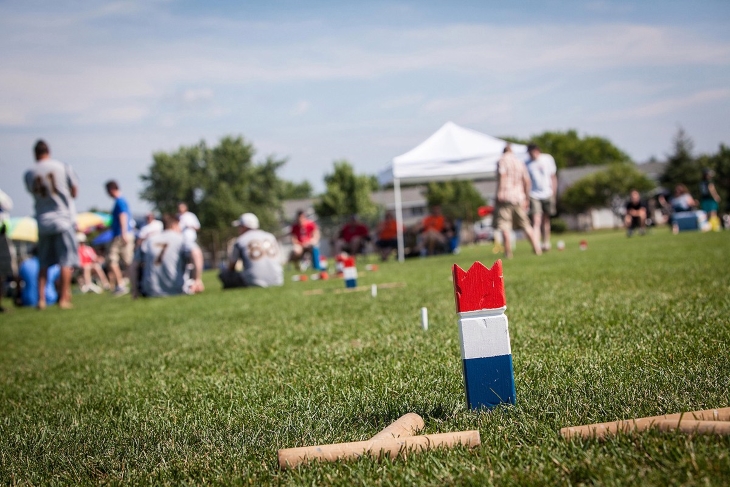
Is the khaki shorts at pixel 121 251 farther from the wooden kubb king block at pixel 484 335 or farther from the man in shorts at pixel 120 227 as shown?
the wooden kubb king block at pixel 484 335

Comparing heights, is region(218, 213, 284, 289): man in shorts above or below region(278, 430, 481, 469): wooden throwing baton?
above

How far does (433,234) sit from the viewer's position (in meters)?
22.2

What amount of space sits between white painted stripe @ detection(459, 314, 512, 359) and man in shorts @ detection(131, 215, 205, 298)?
10363 mm

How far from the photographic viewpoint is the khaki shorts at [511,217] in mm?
14008

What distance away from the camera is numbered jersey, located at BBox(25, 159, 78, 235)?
10.9 meters

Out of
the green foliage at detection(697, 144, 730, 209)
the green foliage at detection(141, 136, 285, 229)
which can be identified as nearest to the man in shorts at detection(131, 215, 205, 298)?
the green foliage at detection(141, 136, 285, 229)

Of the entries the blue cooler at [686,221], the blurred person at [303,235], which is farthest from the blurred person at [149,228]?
the blue cooler at [686,221]

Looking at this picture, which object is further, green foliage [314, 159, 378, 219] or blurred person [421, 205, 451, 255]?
green foliage [314, 159, 378, 219]

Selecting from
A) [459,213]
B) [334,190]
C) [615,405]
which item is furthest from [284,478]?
[334,190]

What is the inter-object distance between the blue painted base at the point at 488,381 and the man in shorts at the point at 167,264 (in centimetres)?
1030

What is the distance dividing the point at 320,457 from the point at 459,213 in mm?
31510

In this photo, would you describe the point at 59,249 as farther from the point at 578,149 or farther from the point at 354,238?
the point at 578,149

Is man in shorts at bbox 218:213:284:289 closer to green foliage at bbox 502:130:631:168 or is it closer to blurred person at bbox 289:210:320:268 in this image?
blurred person at bbox 289:210:320:268

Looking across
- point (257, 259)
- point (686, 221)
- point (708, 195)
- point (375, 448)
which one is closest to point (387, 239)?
point (257, 259)
